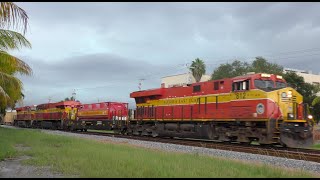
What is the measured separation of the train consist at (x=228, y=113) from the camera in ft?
60.4

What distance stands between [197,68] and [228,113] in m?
56.1

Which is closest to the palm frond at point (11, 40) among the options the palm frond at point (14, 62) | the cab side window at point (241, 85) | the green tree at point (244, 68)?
the palm frond at point (14, 62)

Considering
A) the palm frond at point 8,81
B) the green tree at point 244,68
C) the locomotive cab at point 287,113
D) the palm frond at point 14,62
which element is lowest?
the locomotive cab at point 287,113

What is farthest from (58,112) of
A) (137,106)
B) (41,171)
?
(41,171)

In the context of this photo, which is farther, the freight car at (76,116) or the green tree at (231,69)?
the green tree at (231,69)

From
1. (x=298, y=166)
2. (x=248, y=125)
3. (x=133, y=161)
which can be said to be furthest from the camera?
(x=248, y=125)

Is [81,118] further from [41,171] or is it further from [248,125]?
[41,171]

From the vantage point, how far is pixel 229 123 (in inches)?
822

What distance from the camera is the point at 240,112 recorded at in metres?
20.0

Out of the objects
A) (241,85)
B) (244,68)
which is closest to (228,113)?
(241,85)

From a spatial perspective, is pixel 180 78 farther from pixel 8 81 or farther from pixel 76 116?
pixel 8 81

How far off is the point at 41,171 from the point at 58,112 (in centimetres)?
3898

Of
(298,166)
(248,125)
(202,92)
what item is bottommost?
(298,166)

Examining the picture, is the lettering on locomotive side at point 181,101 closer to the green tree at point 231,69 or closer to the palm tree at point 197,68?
the green tree at point 231,69
